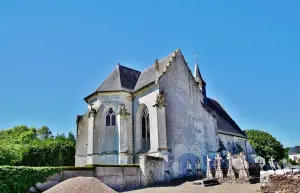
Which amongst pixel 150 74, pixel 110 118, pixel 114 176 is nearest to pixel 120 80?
pixel 150 74

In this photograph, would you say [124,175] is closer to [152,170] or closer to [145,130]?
[152,170]

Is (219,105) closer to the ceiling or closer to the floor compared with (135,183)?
closer to the ceiling

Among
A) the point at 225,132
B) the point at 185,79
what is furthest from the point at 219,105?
the point at 185,79

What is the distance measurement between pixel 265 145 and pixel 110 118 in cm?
3578

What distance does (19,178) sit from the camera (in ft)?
47.9

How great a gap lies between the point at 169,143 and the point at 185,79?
23.6 ft

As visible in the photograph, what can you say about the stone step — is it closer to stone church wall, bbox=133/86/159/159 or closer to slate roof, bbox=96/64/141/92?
stone church wall, bbox=133/86/159/159

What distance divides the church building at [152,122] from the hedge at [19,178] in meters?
9.16

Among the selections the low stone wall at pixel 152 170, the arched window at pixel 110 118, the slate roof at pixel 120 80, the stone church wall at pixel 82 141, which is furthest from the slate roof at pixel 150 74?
the low stone wall at pixel 152 170

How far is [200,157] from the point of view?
85.5 feet

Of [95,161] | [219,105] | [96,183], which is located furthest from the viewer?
[219,105]

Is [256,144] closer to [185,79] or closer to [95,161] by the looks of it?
[185,79]

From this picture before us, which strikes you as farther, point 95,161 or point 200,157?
point 200,157

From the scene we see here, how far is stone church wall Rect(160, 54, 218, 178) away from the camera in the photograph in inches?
942
